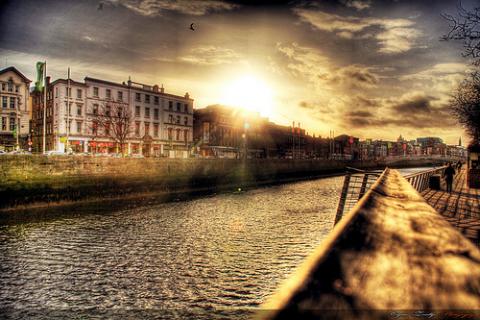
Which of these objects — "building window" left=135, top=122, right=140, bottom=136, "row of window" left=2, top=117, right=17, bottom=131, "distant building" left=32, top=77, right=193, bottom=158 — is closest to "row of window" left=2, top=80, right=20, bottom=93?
"distant building" left=32, top=77, right=193, bottom=158

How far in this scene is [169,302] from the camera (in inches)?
324

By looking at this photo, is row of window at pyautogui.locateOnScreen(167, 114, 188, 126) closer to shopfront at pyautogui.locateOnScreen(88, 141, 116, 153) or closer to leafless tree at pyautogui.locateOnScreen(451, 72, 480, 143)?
shopfront at pyautogui.locateOnScreen(88, 141, 116, 153)

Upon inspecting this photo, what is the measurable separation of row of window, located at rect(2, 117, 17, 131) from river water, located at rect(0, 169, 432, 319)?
40115 mm

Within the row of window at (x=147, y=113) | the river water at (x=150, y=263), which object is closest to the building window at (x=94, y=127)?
the row of window at (x=147, y=113)

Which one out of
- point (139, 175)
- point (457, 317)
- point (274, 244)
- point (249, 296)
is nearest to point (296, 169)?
point (139, 175)

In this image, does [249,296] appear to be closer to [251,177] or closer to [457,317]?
[457,317]

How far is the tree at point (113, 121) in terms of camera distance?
51094 mm

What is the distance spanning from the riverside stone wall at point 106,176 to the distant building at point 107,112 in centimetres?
2002

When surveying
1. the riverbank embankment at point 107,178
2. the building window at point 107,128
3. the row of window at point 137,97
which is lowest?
the riverbank embankment at point 107,178

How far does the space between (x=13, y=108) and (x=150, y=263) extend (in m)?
51.3

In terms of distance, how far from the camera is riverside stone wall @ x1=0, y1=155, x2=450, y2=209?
21.0 m

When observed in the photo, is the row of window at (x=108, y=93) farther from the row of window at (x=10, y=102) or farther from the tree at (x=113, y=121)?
the row of window at (x=10, y=102)

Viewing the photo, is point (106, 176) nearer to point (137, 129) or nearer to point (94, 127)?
A: point (94, 127)

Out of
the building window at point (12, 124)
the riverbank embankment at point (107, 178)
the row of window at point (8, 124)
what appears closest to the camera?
the riverbank embankment at point (107, 178)
